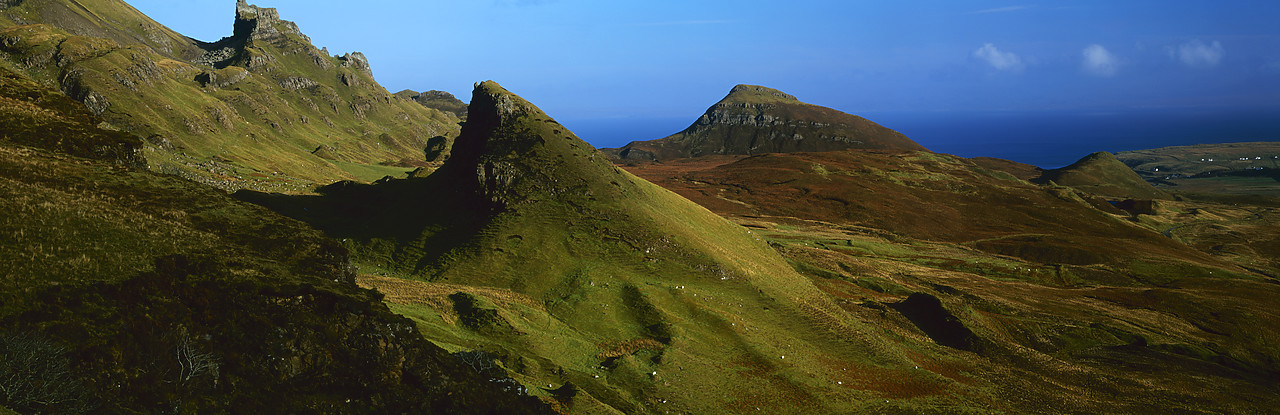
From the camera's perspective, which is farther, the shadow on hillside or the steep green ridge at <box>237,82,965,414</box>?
the shadow on hillside

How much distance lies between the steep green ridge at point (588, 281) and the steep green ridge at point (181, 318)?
8706 mm

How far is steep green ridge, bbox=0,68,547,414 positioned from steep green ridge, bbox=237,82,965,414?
8.71 meters

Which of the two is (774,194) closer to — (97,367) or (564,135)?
(564,135)

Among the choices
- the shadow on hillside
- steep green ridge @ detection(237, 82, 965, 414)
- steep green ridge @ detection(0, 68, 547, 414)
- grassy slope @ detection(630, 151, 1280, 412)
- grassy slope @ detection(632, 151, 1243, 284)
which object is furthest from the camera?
grassy slope @ detection(632, 151, 1243, 284)

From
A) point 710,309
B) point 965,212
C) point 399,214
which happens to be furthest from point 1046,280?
point 399,214

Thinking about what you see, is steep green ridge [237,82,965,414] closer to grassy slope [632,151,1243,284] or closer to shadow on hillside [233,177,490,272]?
shadow on hillside [233,177,490,272]

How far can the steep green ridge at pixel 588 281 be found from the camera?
3694 centimetres

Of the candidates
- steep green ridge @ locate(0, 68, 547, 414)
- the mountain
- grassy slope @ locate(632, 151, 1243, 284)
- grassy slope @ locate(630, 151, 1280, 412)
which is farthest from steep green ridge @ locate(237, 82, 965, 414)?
grassy slope @ locate(632, 151, 1243, 284)

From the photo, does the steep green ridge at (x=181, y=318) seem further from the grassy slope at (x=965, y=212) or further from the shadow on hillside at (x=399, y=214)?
the grassy slope at (x=965, y=212)

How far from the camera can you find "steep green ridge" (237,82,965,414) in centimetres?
3694

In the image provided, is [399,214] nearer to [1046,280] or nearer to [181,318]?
[181,318]

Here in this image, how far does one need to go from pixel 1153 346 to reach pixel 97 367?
78.0m

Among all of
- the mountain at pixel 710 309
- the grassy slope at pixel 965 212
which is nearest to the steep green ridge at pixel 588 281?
the mountain at pixel 710 309

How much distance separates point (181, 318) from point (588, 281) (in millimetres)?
30530
